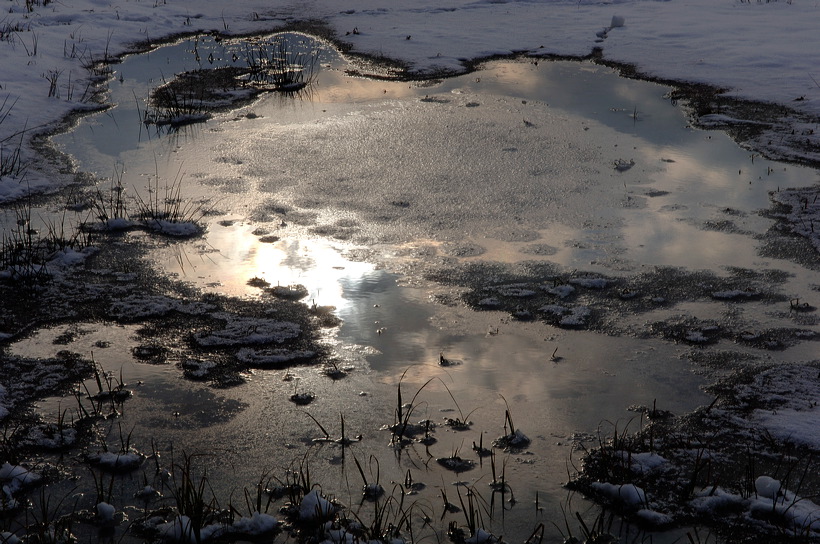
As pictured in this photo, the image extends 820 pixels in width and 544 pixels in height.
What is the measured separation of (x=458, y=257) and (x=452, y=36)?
8601 mm

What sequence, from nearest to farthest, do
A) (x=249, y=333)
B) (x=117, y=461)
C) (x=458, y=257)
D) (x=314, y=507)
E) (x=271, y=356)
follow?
(x=314, y=507), (x=117, y=461), (x=271, y=356), (x=249, y=333), (x=458, y=257)

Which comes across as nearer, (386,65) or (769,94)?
(769,94)

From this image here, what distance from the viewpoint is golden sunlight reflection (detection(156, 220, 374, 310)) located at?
18.0 ft

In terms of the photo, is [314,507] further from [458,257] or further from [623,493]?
[458,257]

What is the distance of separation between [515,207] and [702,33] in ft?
28.0

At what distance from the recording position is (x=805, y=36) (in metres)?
12.6

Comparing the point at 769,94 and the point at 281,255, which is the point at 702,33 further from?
the point at 281,255

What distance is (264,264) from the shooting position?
19.0ft

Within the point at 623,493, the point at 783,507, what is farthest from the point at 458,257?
the point at 783,507

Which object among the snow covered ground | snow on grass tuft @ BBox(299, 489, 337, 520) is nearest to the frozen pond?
snow on grass tuft @ BBox(299, 489, 337, 520)

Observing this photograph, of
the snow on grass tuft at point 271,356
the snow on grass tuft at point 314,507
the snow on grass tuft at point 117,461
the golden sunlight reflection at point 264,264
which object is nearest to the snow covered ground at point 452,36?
the golden sunlight reflection at point 264,264

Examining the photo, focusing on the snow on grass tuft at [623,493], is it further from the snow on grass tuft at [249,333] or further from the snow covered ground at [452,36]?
the snow covered ground at [452,36]

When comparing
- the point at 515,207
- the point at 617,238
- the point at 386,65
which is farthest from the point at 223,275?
the point at 386,65

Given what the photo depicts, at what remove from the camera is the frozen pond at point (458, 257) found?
4031mm
